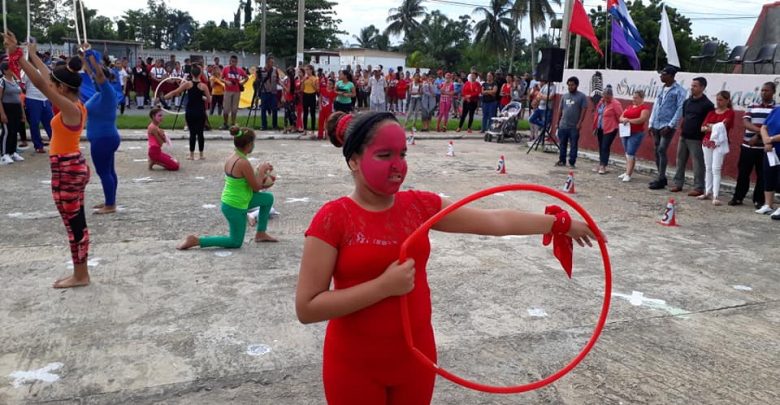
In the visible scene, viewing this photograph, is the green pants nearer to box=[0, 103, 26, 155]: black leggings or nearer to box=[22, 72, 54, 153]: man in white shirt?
box=[0, 103, 26, 155]: black leggings

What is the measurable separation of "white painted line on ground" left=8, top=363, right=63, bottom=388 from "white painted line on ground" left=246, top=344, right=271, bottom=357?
118 centimetres

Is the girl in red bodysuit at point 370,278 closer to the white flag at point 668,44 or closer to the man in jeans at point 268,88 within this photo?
the white flag at point 668,44

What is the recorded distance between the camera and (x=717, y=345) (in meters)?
4.62

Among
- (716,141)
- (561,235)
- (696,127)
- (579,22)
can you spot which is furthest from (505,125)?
(561,235)

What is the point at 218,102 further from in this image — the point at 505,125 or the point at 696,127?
the point at 696,127

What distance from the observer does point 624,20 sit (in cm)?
1664

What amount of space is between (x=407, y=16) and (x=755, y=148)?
7035cm

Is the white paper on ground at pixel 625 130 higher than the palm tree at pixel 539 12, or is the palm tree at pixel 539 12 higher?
the palm tree at pixel 539 12

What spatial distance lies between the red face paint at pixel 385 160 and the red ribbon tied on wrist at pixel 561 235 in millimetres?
693

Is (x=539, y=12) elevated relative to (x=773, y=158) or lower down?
elevated

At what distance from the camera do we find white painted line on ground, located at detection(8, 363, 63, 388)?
3.74 meters

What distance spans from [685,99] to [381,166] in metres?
10.8

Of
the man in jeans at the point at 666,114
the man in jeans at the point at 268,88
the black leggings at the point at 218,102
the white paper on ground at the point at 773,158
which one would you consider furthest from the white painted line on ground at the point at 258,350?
the black leggings at the point at 218,102

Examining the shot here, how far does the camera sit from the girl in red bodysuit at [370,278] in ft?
6.76
